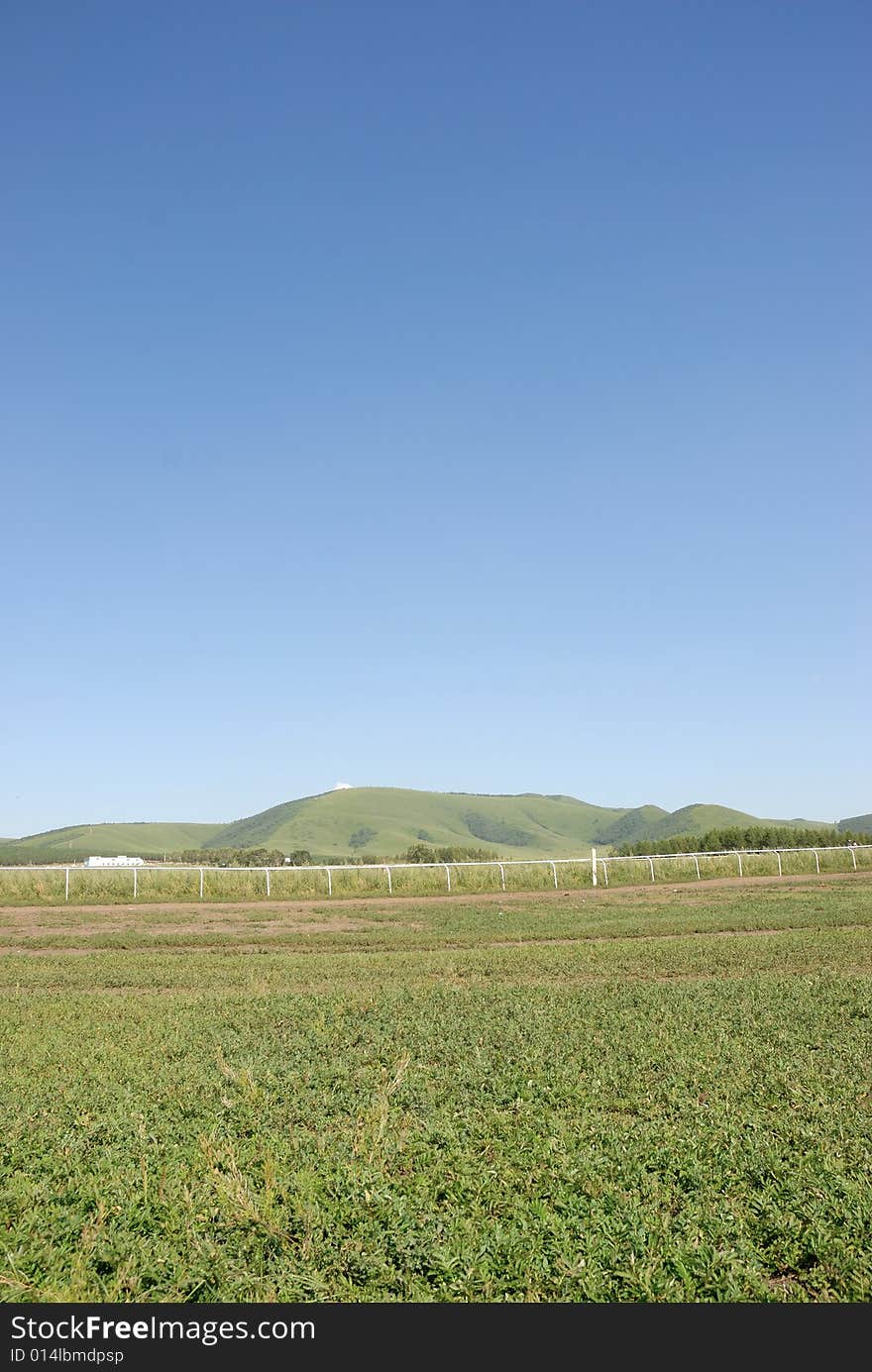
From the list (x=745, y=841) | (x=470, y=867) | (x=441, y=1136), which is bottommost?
(x=745, y=841)

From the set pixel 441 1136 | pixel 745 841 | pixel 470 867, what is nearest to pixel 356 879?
pixel 470 867

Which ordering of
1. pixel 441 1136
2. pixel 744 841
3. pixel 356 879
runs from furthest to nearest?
pixel 744 841 < pixel 356 879 < pixel 441 1136

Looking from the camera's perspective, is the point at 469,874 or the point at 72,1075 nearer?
the point at 72,1075

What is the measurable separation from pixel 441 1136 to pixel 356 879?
34673mm

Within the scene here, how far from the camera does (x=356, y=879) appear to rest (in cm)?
4181

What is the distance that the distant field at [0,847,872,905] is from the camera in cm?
3734

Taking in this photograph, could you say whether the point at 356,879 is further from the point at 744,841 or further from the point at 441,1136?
the point at 744,841

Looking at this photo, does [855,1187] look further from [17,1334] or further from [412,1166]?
[17,1334]

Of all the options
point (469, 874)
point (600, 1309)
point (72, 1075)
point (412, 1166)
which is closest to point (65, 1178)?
point (412, 1166)

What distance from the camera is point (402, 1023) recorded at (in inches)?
490

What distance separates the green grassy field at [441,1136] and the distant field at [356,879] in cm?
2109

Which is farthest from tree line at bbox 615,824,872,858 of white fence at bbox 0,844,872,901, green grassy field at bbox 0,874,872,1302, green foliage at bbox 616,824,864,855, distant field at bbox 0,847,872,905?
green grassy field at bbox 0,874,872,1302

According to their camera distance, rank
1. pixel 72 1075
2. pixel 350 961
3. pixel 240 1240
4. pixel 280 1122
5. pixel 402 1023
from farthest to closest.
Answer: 1. pixel 350 961
2. pixel 402 1023
3. pixel 72 1075
4. pixel 280 1122
5. pixel 240 1240

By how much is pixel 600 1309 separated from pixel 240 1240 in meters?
2.27
